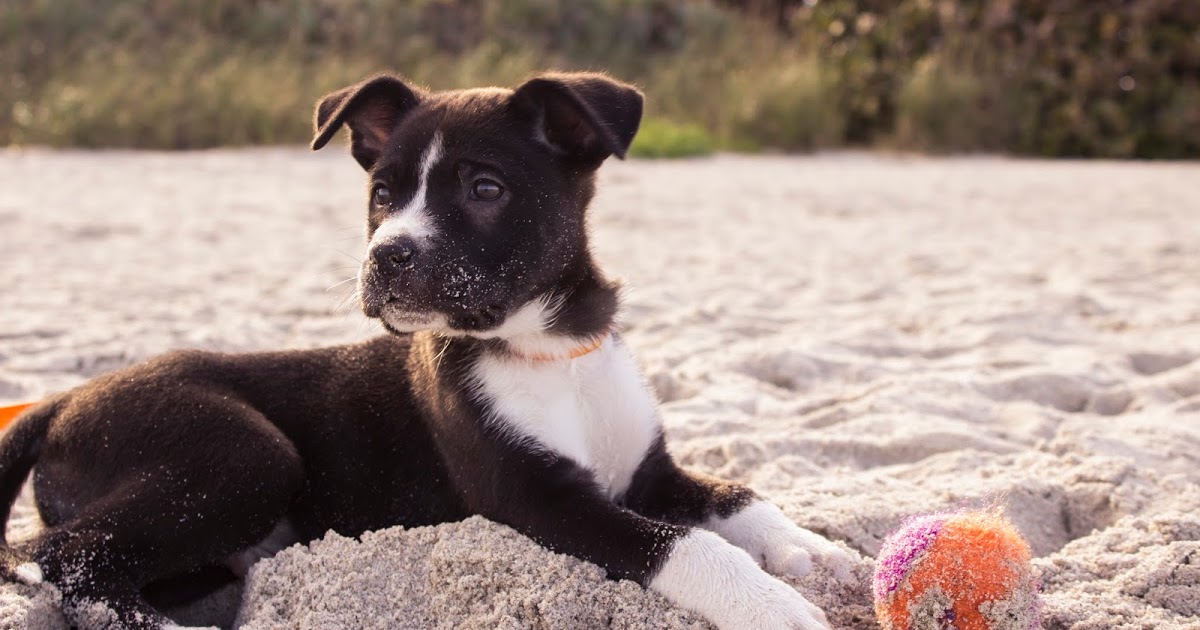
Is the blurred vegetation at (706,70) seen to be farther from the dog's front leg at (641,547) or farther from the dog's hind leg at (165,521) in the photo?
the dog's front leg at (641,547)

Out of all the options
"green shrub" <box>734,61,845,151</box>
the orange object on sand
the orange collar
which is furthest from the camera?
"green shrub" <box>734,61,845,151</box>

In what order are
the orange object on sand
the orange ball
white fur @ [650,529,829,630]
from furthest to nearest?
the orange object on sand < white fur @ [650,529,829,630] < the orange ball

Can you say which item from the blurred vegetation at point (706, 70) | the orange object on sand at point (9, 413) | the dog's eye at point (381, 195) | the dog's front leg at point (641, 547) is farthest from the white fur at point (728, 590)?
the blurred vegetation at point (706, 70)

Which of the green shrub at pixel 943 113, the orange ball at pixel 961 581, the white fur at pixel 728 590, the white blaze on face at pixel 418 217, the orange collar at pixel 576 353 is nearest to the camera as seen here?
the orange ball at pixel 961 581

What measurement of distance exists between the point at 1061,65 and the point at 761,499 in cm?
1231

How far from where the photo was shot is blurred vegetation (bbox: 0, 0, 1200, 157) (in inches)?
527

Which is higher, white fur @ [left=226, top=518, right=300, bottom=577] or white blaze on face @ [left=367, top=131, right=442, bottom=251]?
white blaze on face @ [left=367, top=131, right=442, bottom=251]

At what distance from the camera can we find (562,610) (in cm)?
274

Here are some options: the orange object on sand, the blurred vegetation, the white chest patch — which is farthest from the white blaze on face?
the blurred vegetation

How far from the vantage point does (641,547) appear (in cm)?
282

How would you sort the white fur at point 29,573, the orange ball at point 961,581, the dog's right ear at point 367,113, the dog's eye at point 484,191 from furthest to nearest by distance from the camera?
1. the dog's right ear at point 367,113
2. the dog's eye at point 484,191
3. the white fur at point 29,573
4. the orange ball at point 961,581

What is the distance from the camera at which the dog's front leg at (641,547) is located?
106 inches

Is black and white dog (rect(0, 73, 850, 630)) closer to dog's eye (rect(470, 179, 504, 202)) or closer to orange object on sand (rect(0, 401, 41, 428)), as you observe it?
dog's eye (rect(470, 179, 504, 202))

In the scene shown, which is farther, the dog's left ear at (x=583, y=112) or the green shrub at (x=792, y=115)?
the green shrub at (x=792, y=115)
